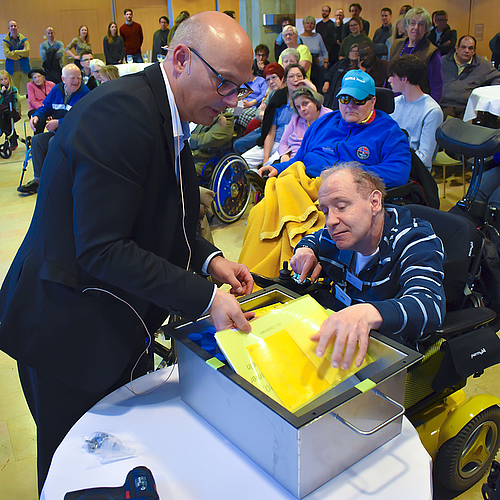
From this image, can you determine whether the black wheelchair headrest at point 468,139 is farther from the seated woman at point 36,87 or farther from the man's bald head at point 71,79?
the seated woman at point 36,87

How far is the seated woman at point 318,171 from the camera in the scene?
102 inches

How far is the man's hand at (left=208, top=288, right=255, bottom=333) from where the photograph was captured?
3.28ft

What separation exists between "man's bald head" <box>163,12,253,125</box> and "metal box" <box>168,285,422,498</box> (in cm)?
51

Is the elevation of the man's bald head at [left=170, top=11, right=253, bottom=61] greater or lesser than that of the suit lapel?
greater

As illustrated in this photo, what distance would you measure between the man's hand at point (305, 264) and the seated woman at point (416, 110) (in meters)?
2.04

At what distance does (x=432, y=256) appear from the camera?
1.39 metres

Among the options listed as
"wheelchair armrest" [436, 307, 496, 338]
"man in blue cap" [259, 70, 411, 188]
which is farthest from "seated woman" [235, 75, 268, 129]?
"wheelchair armrest" [436, 307, 496, 338]

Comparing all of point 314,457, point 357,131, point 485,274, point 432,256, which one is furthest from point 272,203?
point 314,457

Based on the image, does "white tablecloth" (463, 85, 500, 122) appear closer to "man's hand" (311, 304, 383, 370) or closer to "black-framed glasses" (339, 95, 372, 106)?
"black-framed glasses" (339, 95, 372, 106)

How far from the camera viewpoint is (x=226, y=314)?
1.01m

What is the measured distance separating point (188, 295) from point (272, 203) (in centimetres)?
174

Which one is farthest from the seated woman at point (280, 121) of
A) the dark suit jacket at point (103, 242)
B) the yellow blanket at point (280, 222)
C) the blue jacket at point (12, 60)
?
the blue jacket at point (12, 60)

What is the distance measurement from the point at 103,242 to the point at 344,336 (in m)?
0.49

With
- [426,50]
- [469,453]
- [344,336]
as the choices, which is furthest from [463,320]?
[426,50]
